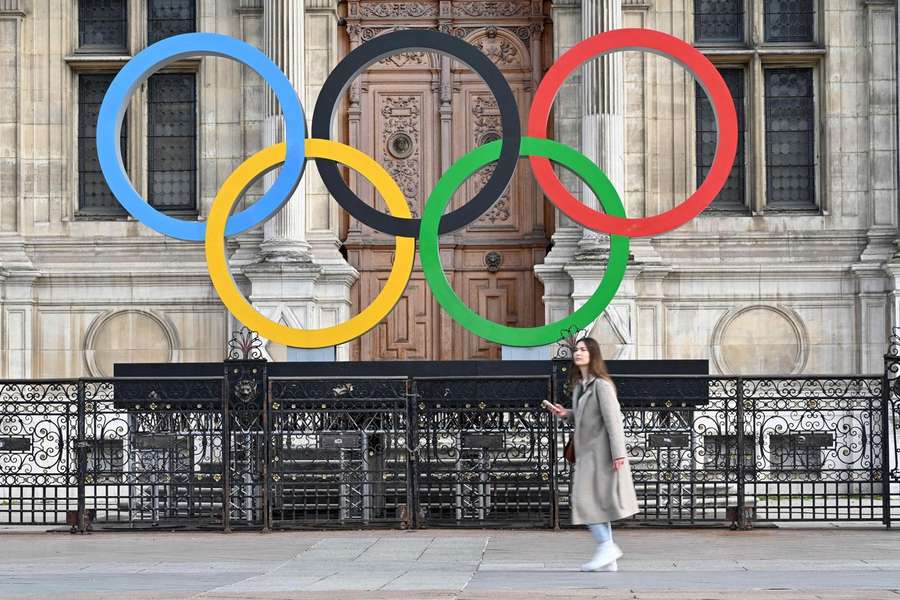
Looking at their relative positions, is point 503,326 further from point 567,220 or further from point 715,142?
point 715,142

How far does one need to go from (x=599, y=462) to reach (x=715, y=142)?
1441 centimetres

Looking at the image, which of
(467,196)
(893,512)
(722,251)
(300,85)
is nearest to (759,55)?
(722,251)

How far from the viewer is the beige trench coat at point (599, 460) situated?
1370 centimetres

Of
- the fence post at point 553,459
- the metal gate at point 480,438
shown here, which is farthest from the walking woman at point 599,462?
the metal gate at point 480,438

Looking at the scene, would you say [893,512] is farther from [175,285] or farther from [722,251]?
[175,285]

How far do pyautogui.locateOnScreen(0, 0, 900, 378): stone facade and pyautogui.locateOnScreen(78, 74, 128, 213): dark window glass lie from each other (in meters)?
0.18

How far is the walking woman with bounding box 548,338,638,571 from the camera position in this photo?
1370 centimetres

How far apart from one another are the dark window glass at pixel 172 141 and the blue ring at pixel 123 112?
23.4 feet

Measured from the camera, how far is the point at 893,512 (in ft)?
66.7

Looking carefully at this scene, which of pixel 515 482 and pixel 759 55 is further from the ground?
pixel 759 55

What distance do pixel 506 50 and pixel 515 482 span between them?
1131 centimetres

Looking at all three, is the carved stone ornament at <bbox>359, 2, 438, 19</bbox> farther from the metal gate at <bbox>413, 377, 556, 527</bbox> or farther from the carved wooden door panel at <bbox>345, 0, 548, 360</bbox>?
the metal gate at <bbox>413, 377, 556, 527</bbox>

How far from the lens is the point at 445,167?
90.2 ft

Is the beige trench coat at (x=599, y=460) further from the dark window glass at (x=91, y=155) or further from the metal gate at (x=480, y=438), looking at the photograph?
the dark window glass at (x=91, y=155)
